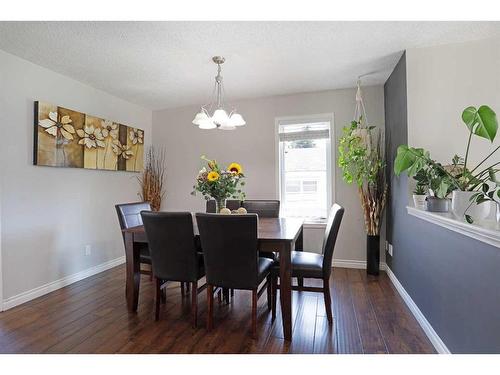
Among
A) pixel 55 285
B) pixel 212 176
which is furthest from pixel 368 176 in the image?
pixel 55 285

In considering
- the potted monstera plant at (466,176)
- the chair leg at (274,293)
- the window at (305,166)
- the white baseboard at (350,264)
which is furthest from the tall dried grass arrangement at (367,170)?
the chair leg at (274,293)

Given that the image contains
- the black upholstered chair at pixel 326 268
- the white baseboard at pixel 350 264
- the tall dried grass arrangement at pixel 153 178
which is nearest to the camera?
the black upholstered chair at pixel 326 268

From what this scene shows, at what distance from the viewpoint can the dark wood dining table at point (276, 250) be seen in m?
1.87

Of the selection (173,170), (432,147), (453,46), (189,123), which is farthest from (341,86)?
(173,170)

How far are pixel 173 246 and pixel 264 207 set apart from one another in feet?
4.48

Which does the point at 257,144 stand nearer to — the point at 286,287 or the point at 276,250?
the point at 276,250

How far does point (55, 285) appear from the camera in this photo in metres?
2.86

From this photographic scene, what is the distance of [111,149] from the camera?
355 cm

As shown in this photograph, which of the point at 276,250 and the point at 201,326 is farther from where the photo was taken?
the point at 201,326

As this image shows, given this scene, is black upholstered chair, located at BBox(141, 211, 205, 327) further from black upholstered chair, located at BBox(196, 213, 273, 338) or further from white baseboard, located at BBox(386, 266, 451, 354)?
white baseboard, located at BBox(386, 266, 451, 354)

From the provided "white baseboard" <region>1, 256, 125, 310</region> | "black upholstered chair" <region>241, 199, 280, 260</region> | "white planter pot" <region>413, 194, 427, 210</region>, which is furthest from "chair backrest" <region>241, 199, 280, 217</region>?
"white baseboard" <region>1, 256, 125, 310</region>

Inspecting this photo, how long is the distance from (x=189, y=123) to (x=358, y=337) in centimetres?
363

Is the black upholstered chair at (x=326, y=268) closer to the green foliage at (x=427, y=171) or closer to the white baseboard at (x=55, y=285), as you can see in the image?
the green foliage at (x=427, y=171)

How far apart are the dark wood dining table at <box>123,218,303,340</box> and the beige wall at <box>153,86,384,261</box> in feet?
4.29
